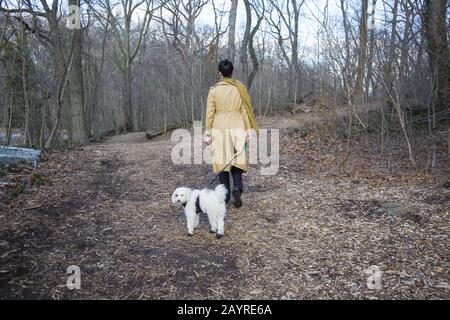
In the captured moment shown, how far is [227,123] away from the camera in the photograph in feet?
15.3

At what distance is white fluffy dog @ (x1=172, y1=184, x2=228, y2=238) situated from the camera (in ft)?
13.5

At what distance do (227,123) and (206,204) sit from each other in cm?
114

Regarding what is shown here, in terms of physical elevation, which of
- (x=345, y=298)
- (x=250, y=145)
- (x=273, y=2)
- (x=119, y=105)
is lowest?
(x=345, y=298)

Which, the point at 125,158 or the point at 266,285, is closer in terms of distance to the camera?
the point at 266,285

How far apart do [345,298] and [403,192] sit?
294cm

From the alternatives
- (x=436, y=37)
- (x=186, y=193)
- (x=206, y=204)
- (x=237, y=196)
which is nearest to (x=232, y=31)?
(x=436, y=37)

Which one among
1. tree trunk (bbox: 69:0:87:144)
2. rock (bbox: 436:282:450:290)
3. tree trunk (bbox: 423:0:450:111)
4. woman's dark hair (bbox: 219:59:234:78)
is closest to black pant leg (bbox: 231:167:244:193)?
woman's dark hair (bbox: 219:59:234:78)

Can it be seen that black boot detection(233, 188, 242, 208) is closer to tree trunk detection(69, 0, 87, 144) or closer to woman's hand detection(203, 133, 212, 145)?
woman's hand detection(203, 133, 212, 145)

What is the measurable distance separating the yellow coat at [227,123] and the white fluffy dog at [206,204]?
66 cm

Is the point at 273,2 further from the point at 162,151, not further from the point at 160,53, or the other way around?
the point at 162,151

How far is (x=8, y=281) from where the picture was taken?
315 centimetres

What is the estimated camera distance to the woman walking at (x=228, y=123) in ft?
15.2

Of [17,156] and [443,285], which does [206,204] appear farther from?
[17,156]

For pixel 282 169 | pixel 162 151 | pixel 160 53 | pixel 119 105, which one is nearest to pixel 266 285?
pixel 282 169
